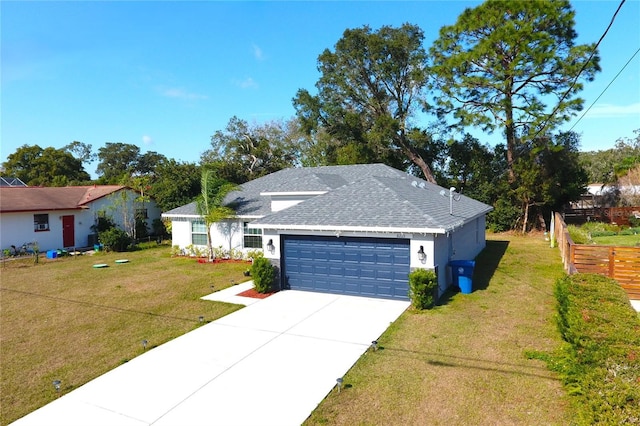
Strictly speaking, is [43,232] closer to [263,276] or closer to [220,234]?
[220,234]

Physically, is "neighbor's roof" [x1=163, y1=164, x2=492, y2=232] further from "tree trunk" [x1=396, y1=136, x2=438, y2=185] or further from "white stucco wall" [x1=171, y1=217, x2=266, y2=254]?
"tree trunk" [x1=396, y1=136, x2=438, y2=185]

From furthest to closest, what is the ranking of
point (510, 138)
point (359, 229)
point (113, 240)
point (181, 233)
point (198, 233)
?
1. point (510, 138)
2. point (113, 240)
3. point (181, 233)
4. point (198, 233)
5. point (359, 229)

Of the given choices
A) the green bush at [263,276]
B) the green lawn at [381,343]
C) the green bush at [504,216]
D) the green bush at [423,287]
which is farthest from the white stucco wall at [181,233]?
the green bush at [504,216]

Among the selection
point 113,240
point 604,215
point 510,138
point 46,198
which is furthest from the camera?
point 604,215

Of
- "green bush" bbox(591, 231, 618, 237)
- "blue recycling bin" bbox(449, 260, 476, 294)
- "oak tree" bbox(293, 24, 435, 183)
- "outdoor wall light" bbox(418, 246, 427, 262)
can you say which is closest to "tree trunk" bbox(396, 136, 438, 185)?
"oak tree" bbox(293, 24, 435, 183)

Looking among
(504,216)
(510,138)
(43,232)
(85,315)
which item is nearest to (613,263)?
(85,315)

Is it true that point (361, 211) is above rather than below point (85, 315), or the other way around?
above

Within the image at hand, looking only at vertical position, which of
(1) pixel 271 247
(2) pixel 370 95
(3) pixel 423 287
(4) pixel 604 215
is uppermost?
(2) pixel 370 95

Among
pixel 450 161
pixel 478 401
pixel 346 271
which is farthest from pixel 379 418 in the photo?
pixel 450 161
